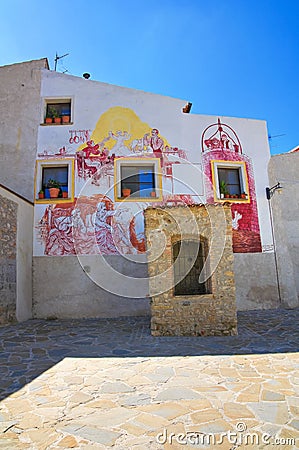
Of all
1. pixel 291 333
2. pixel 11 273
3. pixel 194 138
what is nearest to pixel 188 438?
pixel 291 333

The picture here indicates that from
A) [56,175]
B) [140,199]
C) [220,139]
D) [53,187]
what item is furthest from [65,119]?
[220,139]

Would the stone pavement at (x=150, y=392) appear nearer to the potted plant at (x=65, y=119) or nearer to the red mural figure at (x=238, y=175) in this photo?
the red mural figure at (x=238, y=175)

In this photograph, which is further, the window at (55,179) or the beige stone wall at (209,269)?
the window at (55,179)

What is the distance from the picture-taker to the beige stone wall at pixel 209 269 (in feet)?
21.3

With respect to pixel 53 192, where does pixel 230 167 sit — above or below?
above

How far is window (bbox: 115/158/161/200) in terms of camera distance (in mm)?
10477

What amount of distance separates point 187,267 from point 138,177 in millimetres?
4161

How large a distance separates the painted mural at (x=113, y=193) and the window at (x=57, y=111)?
64 cm

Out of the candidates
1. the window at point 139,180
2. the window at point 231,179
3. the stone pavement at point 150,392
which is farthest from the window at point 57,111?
the stone pavement at point 150,392

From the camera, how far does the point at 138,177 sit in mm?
10750

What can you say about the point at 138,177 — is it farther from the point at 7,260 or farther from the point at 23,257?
the point at 7,260

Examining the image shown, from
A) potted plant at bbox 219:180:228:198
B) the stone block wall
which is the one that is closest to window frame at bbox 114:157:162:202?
potted plant at bbox 219:180:228:198

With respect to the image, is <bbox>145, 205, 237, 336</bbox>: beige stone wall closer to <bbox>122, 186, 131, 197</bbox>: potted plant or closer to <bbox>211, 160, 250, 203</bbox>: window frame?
<bbox>122, 186, 131, 197</bbox>: potted plant

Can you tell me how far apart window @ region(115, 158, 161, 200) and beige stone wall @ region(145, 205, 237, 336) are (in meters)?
3.82
